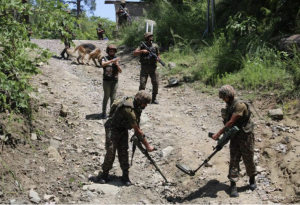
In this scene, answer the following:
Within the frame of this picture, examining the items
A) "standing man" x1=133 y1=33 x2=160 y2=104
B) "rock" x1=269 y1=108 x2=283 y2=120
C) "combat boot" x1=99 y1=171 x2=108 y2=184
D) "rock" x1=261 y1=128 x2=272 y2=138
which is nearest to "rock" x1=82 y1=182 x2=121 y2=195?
"combat boot" x1=99 y1=171 x2=108 y2=184

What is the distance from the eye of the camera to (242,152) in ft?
16.6

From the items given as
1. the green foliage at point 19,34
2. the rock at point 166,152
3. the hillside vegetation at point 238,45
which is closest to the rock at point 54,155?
the green foliage at point 19,34

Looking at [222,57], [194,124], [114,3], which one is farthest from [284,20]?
[114,3]

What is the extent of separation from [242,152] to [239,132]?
0.30 meters

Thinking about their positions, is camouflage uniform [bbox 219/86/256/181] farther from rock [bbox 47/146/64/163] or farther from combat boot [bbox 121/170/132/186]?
rock [bbox 47/146/64/163]

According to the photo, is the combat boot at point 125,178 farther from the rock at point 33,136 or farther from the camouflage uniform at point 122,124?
the rock at point 33,136

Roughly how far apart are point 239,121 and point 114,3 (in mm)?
16558

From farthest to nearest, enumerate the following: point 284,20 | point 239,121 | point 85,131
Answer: point 284,20
point 85,131
point 239,121

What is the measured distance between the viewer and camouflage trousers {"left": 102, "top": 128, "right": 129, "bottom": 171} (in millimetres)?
5293

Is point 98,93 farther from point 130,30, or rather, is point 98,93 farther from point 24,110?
point 130,30

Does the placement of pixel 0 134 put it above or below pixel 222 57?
below

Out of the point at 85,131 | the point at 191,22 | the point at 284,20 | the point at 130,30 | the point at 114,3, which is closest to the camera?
the point at 85,131

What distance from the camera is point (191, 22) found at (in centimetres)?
1351

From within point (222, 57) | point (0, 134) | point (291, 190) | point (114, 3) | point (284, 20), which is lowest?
point (291, 190)
